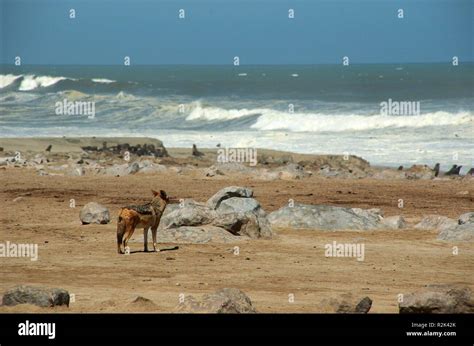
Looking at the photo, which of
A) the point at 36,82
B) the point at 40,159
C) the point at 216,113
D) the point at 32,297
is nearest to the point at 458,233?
the point at 32,297

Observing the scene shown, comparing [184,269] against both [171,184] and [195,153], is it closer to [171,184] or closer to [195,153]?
[171,184]

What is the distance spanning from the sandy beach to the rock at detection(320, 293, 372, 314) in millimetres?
143

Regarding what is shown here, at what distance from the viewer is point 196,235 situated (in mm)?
15836

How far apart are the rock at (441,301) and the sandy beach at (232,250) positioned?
2.71ft

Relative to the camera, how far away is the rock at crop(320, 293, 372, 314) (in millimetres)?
10477

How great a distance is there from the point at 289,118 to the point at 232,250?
36.4 meters

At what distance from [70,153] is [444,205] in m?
14.6

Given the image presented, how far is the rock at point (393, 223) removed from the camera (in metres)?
17.4

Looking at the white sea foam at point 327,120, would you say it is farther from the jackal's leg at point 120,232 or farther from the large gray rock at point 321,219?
the jackal's leg at point 120,232

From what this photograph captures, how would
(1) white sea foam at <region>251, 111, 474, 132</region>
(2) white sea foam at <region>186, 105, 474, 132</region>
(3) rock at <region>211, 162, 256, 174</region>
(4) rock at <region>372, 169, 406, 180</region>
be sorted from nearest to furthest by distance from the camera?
1. (3) rock at <region>211, 162, 256, 174</region>
2. (4) rock at <region>372, 169, 406, 180</region>
3. (1) white sea foam at <region>251, 111, 474, 132</region>
4. (2) white sea foam at <region>186, 105, 474, 132</region>

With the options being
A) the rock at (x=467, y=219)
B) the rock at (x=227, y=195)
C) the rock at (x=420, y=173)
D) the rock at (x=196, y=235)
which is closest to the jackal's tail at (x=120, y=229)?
the rock at (x=196, y=235)

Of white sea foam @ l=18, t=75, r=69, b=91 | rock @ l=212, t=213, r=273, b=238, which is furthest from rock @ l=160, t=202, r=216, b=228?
white sea foam @ l=18, t=75, r=69, b=91

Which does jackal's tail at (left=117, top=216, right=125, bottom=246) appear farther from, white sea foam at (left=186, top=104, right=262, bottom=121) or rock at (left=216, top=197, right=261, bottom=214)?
white sea foam at (left=186, top=104, right=262, bottom=121)

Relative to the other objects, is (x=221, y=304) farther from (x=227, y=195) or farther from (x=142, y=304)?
(x=227, y=195)
